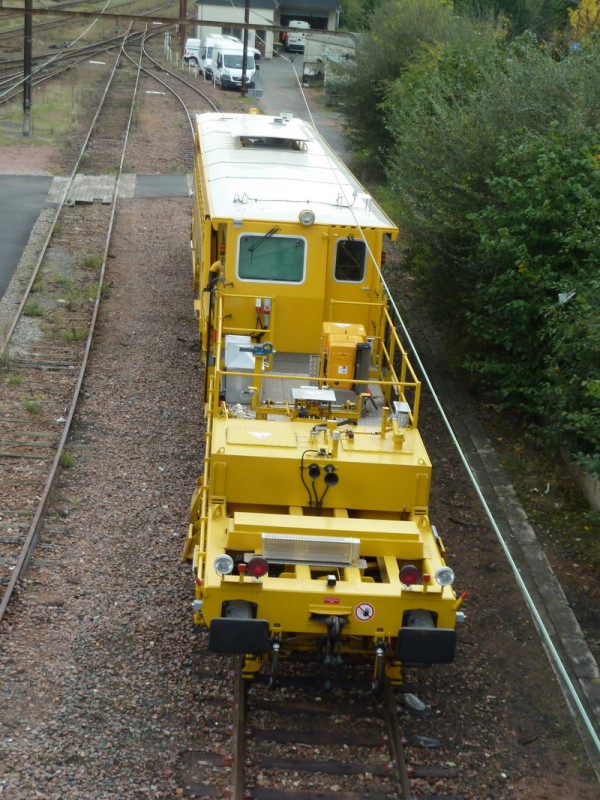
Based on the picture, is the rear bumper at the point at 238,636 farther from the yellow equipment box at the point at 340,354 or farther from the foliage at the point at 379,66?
the foliage at the point at 379,66

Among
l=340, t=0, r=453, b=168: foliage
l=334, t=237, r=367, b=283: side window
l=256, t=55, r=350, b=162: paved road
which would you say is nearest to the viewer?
l=334, t=237, r=367, b=283: side window

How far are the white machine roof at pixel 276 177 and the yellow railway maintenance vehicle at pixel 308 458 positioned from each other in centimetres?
5

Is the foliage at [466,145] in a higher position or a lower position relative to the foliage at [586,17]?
lower

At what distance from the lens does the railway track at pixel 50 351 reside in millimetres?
10164

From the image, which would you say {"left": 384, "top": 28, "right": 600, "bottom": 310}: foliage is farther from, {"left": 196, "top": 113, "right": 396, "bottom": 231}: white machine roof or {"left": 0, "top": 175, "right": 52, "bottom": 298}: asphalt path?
{"left": 0, "top": 175, "right": 52, "bottom": 298}: asphalt path

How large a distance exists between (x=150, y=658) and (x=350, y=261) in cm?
499

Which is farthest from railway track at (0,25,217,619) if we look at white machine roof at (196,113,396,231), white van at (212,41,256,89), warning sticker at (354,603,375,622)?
white van at (212,41,256,89)

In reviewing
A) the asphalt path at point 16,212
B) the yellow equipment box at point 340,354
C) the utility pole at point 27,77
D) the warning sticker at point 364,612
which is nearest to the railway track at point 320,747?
the warning sticker at point 364,612

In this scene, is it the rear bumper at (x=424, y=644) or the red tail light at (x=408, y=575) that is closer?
the rear bumper at (x=424, y=644)

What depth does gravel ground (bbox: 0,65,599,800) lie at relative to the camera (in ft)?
22.7

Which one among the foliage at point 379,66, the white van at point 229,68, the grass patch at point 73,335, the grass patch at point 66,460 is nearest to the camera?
the grass patch at point 66,460

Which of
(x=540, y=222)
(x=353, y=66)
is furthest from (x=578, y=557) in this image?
(x=353, y=66)

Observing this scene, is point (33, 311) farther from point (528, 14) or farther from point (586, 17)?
point (528, 14)

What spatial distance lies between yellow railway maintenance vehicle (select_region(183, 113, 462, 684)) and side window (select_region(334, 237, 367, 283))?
0.02m
